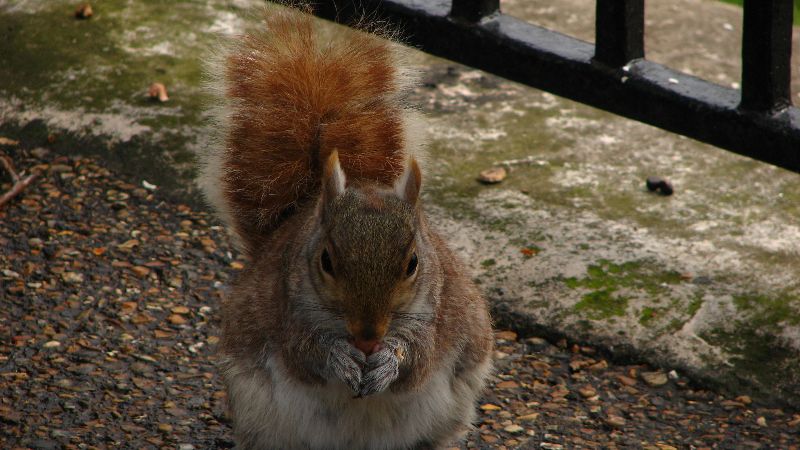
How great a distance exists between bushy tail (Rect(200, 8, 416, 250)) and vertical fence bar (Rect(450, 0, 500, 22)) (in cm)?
71

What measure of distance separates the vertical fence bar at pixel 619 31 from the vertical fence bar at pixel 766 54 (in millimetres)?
343

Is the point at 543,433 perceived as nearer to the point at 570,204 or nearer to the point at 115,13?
the point at 570,204

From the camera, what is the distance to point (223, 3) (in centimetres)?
470

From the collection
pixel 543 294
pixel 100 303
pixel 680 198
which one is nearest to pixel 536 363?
pixel 543 294

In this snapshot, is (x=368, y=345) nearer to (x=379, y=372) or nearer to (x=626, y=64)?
(x=379, y=372)

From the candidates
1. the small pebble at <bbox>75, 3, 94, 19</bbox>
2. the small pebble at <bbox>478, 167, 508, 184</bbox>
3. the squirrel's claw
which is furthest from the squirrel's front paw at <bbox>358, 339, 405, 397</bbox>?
the small pebble at <bbox>75, 3, 94, 19</bbox>

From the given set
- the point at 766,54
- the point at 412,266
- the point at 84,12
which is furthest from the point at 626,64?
the point at 84,12

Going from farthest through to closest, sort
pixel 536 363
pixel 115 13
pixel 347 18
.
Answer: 1. pixel 115 13
2. pixel 347 18
3. pixel 536 363

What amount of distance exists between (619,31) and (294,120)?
1.08 metres

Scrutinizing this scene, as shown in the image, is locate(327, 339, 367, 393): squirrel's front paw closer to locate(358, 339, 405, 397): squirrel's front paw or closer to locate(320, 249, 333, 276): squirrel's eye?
locate(358, 339, 405, 397): squirrel's front paw

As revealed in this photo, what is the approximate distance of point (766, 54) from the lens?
3053mm

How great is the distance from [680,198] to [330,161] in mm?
1649

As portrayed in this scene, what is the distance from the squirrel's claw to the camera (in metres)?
2.28

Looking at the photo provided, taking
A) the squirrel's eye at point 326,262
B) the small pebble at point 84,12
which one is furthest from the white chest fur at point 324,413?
the small pebble at point 84,12
